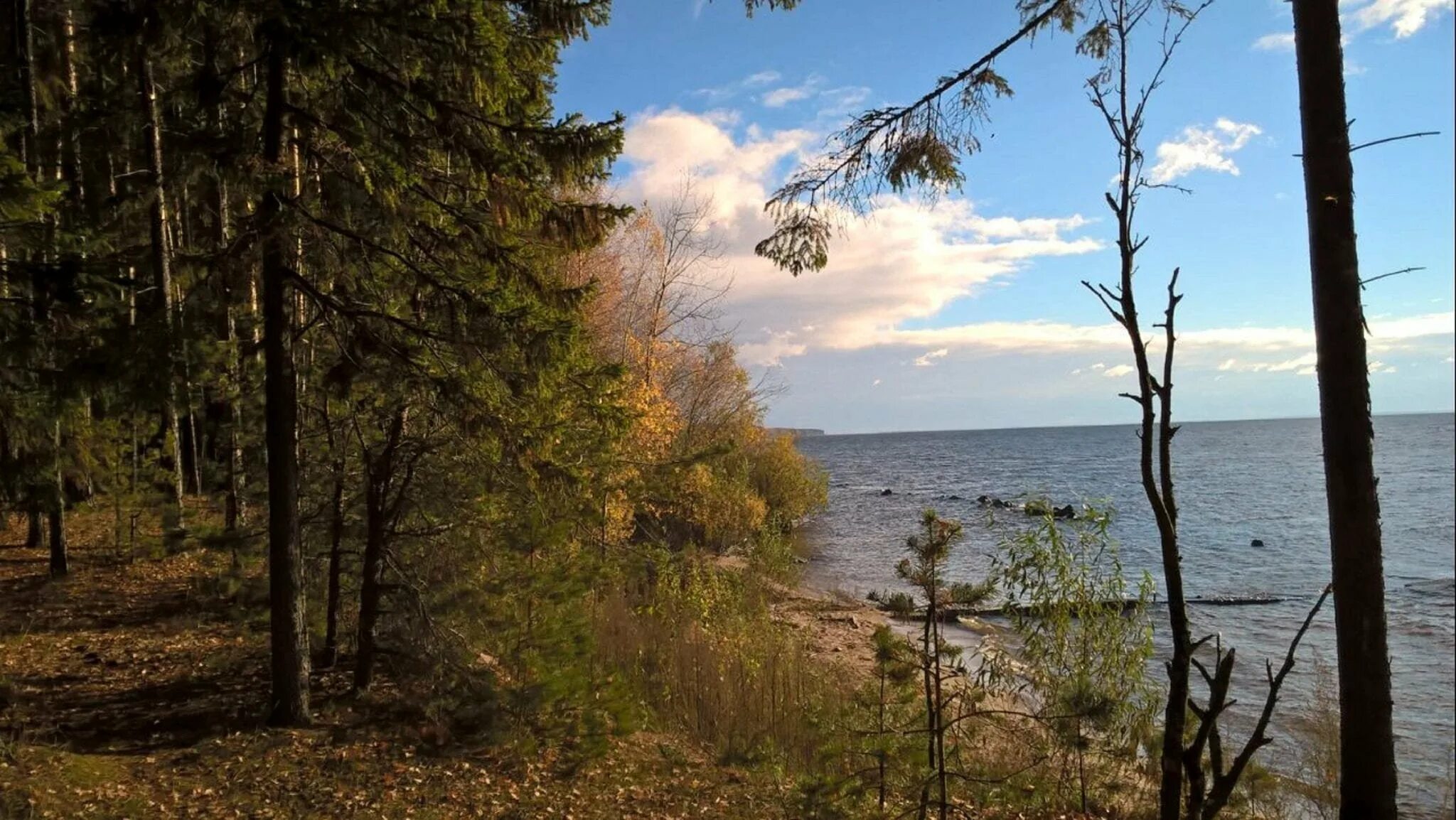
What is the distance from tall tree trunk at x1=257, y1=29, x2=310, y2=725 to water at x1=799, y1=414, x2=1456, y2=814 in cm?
611

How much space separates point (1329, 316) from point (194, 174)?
6589 millimetres

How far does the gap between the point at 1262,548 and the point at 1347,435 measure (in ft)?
82.7

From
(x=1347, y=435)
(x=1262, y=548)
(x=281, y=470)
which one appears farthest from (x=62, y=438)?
(x=1262, y=548)

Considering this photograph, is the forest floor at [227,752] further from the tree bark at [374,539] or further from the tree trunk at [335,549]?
the tree trunk at [335,549]

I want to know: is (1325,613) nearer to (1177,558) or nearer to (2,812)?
(1177,558)

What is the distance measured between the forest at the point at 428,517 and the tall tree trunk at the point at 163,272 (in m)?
0.05

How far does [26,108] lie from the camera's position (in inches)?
303

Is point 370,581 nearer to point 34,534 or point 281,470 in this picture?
point 281,470

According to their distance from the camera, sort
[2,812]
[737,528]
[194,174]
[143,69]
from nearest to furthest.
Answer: [2,812] → [194,174] → [143,69] → [737,528]

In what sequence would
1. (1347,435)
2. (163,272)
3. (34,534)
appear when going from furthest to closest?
(34,534) → (163,272) → (1347,435)

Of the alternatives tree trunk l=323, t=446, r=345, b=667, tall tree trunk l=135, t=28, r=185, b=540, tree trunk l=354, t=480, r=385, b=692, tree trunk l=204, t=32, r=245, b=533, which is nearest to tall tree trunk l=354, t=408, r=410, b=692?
tree trunk l=354, t=480, r=385, b=692

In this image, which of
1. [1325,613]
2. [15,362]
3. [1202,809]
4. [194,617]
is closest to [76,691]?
[194,617]

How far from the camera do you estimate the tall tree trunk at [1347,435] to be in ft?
10.8

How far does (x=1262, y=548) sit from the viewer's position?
943 inches
